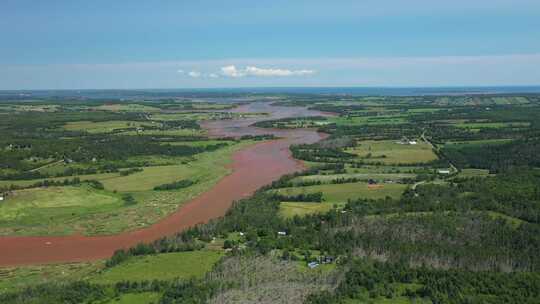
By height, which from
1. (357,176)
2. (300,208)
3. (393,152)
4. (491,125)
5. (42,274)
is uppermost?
(491,125)

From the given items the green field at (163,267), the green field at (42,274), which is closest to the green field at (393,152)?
the green field at (163,267)

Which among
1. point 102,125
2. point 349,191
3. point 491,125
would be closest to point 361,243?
point 349,191

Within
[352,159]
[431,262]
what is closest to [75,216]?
[431,262]

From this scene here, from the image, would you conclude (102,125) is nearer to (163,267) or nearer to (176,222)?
(176,222)

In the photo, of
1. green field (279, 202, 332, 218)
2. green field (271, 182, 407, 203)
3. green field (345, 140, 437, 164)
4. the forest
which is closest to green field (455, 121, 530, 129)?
green field (345, 140, 437, 164)

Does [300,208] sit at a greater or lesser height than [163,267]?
greater

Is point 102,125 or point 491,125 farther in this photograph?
point 102,125

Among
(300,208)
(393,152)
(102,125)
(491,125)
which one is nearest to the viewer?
(300,208)
